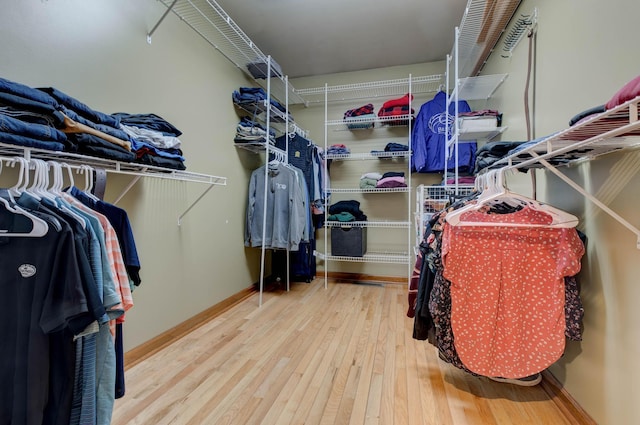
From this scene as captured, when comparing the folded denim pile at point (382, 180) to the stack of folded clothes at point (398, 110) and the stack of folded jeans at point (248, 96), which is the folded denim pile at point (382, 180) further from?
the stack of folded jeans at point (248, 96)

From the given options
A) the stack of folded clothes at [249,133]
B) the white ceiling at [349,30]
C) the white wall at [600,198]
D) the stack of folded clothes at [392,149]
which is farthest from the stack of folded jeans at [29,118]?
the stack of folded clothes at [392,149]

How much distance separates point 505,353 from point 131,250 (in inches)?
65.7

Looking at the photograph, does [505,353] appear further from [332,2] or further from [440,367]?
[332,2]

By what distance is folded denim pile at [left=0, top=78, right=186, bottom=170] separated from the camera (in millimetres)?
915

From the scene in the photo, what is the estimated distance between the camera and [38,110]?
979 millimetres

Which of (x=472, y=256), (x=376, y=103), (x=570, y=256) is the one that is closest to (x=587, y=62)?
(x=570, y=256)

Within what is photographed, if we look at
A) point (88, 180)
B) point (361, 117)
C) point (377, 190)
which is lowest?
point (88, 180)

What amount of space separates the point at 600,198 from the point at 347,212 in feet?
7.55

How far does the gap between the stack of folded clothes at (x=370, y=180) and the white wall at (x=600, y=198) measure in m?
1.78

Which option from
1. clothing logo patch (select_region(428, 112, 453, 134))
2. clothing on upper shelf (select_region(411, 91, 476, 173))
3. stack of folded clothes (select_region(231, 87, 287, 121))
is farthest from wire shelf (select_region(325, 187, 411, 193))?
stack of folded clothes (select_region(231, 87, 287, 121))

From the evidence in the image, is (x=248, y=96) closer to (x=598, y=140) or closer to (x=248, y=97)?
(x=248, y=97)

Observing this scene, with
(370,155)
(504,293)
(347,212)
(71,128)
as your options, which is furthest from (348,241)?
(71,128)

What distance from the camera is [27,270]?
2.61 feet

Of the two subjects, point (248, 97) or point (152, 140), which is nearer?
point (152, 140)
